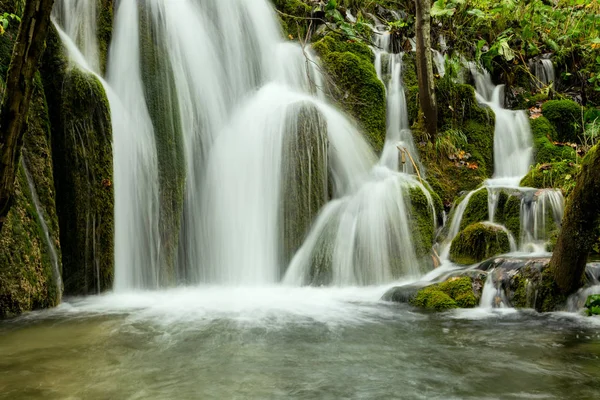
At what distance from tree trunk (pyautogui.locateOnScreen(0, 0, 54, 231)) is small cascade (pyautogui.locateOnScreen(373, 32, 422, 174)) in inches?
318

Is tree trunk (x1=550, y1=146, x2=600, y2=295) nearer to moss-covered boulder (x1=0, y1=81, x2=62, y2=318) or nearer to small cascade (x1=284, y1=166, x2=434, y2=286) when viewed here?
small cascade (x1=284, y1=166, x2=434, y2=286)

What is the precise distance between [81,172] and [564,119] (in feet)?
36.0

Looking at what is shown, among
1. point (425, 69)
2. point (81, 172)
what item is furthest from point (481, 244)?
point (81, 172)

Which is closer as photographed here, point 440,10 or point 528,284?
point 528,284

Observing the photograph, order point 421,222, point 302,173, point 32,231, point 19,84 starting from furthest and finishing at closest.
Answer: point 302,173
point 421,222
point 32,231
point 19,84

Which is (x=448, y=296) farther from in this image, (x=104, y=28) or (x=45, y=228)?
(x=104, y=28)

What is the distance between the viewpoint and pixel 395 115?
11.3 metres

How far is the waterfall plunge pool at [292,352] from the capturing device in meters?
3.15

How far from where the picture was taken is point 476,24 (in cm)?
1391

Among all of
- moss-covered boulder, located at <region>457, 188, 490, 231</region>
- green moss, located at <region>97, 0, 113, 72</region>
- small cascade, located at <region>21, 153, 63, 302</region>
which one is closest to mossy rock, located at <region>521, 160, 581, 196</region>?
moss-covered boulder, located at <region>457, 188, 490, 231</region>

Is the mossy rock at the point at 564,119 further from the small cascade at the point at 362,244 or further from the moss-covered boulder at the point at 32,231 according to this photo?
the moss-covered boulder at the point at 32,231

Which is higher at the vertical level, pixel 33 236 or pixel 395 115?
pixel 395 115

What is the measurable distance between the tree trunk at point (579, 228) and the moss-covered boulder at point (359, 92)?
538cm

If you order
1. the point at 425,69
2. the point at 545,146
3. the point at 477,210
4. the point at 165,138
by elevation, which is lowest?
the point at 477,210
